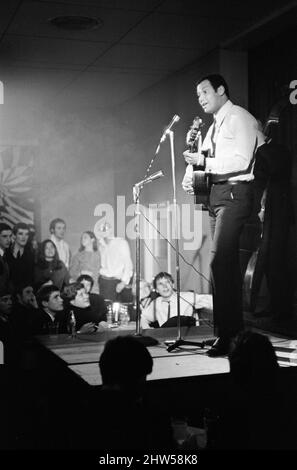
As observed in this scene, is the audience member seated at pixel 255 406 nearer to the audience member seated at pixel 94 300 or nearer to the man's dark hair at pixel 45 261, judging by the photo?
the audience member seated at pixel 94 300

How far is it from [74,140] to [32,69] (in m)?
2.12

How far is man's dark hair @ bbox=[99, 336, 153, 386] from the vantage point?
1945 millimetres

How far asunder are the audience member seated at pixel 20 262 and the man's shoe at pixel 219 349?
295 centimetres

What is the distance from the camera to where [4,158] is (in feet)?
26.2

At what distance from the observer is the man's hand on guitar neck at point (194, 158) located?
3234mm

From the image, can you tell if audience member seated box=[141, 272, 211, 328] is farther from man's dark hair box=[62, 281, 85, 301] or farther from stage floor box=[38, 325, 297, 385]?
stage floor box=[38, 325, 297, 385]

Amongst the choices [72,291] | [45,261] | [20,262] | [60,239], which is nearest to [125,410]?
[72,291]

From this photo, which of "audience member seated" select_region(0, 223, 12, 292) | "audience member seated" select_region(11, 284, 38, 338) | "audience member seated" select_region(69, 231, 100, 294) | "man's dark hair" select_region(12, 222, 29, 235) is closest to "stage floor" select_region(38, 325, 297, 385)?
"audience member seated" select_region(11, 284, 38, 338)

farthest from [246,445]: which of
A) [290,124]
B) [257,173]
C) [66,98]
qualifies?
A: [66,98]

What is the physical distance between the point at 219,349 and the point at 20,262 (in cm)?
334

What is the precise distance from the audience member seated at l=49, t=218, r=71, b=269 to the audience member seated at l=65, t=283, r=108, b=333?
A: 225cm

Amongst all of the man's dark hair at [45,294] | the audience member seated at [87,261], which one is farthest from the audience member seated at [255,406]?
the audience member seated at [87,261]

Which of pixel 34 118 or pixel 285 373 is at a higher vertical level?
pixel 34 118

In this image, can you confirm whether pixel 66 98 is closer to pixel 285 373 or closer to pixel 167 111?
pixel 167 111
